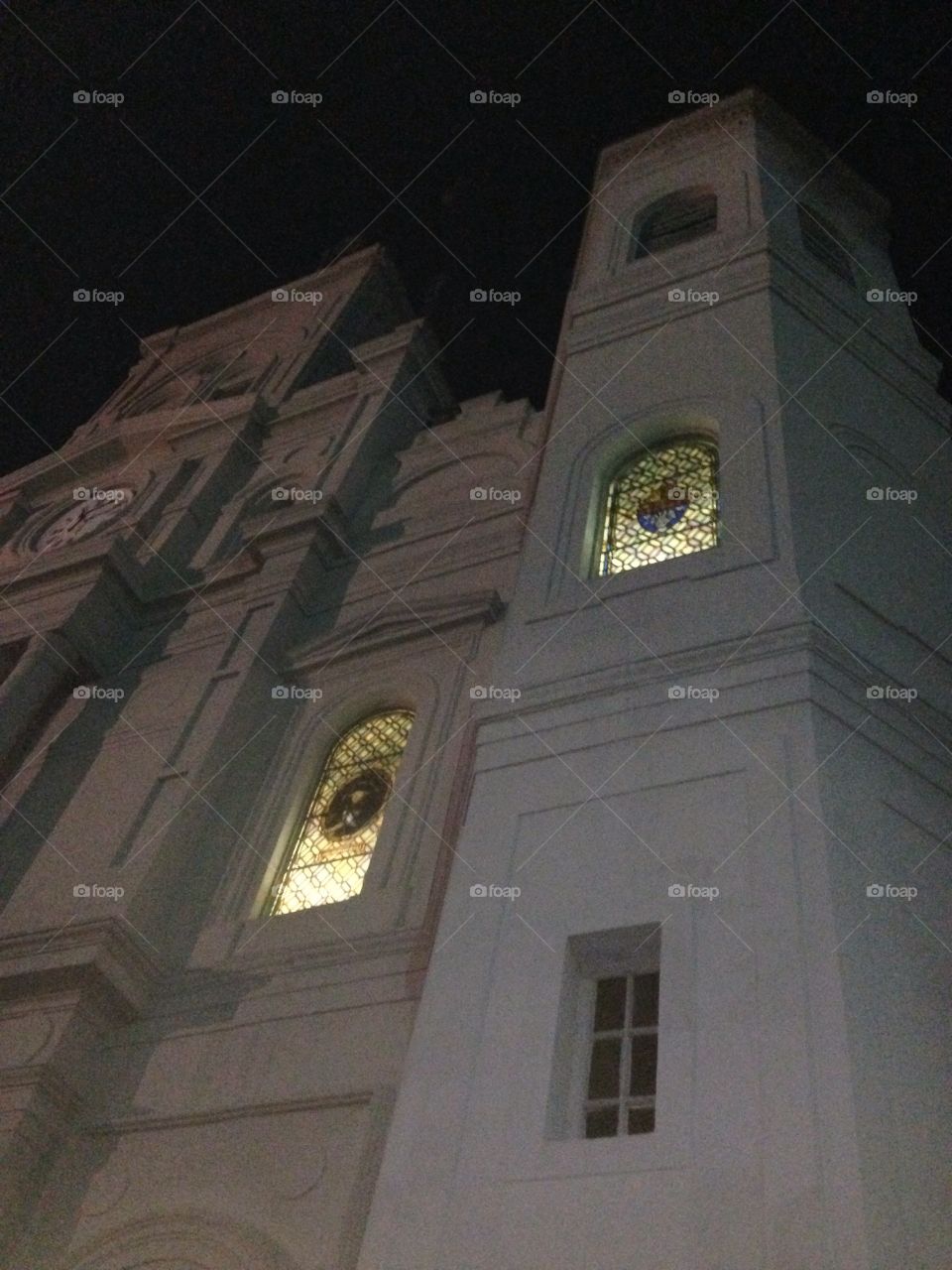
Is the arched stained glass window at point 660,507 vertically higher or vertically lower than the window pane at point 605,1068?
higher

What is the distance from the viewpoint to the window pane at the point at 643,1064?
6355mm

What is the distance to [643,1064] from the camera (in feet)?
21.2

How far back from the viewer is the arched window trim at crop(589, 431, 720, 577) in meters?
10.6

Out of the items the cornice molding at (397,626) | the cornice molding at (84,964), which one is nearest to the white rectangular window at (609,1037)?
the cornice molding at (84,964)

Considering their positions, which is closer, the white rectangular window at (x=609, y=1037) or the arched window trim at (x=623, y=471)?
the white rectangular window at (x=609, y=1037)

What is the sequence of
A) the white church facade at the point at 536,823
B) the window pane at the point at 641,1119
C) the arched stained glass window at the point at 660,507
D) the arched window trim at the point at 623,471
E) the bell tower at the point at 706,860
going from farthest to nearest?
the arched window trim at the point at 623,471 < the arched stained glass window at the point at 660,507 < the window pane at the point at 641,1119 < the white church facade at the point at 536,823 < the bell tower at the point at 706,860

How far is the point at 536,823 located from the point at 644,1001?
4.87 ft

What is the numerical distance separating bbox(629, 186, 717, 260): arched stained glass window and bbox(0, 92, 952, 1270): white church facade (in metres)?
0.10

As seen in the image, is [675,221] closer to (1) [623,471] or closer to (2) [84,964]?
(1) [623,471]

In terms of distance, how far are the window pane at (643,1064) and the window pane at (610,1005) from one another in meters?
0.16

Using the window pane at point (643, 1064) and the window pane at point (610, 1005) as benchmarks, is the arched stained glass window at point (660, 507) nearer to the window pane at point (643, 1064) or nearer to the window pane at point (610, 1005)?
the window pane at point (610, 1005)

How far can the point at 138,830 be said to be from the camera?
1046cm

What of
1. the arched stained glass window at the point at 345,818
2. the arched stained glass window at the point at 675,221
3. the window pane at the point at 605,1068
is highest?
the arched stained glass window at the point at 675,221

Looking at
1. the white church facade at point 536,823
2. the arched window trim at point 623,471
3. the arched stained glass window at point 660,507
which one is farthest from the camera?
the arched window trim at point 623,471
